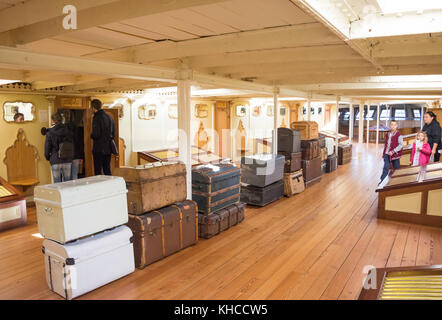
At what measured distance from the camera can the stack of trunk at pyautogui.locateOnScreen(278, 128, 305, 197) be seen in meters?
8.35

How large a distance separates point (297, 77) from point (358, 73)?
4.58ft

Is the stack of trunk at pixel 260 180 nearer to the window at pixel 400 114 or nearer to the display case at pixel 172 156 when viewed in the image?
the display case at pixel 172 156

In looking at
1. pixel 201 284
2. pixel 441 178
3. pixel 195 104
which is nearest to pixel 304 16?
pixel 201 284

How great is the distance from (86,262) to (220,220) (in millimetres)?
2456

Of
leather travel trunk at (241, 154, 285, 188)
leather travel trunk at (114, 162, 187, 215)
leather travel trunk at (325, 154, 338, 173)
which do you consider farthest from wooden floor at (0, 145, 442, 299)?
leather travel trunk at (325, 154, 338, 173)

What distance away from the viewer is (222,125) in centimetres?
1386

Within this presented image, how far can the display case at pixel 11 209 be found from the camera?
602cm

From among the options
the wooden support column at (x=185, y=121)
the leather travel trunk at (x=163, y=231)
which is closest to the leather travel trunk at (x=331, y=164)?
the wooden support column at (x=185, y=121)

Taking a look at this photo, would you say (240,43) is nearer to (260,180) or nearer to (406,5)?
(406,5)

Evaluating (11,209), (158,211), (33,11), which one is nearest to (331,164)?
(158,211)

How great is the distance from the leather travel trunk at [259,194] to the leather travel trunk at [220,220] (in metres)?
1.12

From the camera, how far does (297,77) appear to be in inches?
290

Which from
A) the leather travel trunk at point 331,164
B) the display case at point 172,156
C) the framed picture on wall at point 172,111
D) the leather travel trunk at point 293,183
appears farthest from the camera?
the leather travel trunk at point 331,164
